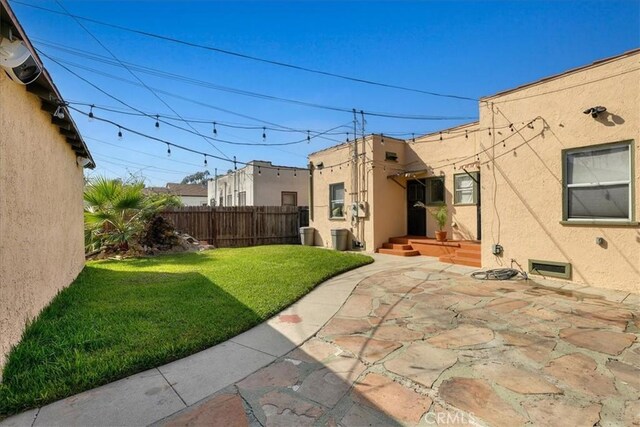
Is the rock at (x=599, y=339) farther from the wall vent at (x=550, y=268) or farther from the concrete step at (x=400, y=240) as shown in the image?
the concrete step at (x=400, y=240)

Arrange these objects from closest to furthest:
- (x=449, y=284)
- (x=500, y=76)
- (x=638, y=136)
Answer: (x=638, y=136) < (x=449, y=284) < (x=500, y=76)

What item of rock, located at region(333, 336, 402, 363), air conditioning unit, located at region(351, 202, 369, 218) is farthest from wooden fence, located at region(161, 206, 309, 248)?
rock, located at region(333, 336, 402, 363)

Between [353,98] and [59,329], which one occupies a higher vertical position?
[353,98]

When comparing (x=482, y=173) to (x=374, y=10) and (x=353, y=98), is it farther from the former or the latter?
(x=353, y=98)

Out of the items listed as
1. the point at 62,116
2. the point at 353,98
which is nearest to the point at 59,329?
the point at 62,116

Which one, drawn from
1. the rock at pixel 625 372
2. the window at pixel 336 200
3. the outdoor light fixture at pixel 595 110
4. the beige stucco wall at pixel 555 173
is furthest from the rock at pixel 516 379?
the window at pixel 336 200

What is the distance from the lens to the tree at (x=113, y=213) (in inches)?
373

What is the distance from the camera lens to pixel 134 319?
3988 mm

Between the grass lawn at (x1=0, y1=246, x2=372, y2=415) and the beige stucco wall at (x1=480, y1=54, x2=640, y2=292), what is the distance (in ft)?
13.6

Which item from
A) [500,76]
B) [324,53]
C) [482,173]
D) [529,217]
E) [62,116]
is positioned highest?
[324,53]

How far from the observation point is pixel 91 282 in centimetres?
622

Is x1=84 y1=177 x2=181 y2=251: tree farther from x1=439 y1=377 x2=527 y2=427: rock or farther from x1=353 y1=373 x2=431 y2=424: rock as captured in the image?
x1=439 y1=377 x2=527 y2=427: rock

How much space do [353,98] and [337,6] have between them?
433 cm

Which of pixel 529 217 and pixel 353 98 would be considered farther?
pixel 353 98
